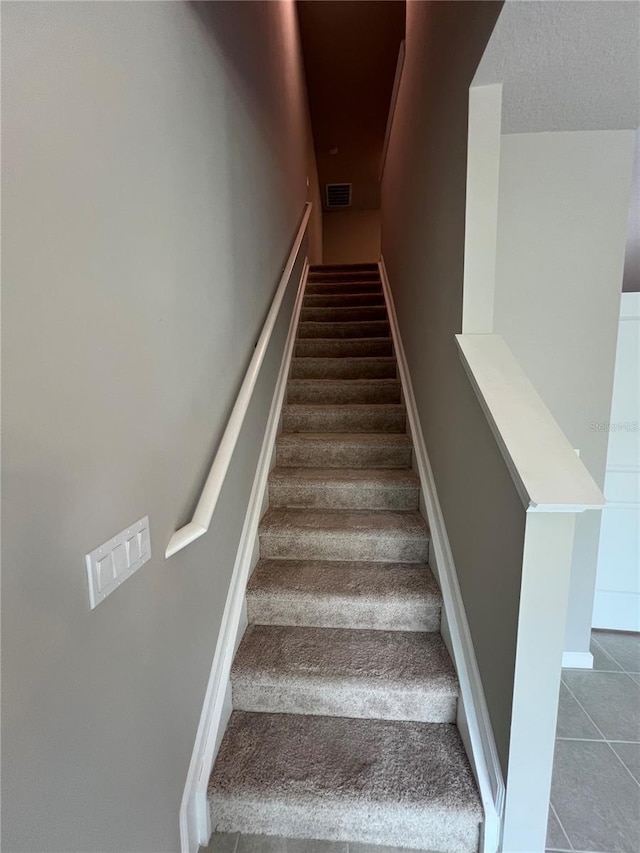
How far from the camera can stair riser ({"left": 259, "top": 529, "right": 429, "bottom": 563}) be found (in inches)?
69.8

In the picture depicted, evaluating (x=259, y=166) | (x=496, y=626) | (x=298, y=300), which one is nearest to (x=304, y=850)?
(x=496, y=626)

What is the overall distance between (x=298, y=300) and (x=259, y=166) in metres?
1.41

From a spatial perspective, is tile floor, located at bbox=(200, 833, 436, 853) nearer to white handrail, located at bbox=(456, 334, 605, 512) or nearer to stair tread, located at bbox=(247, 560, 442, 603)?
stair tread, located at bbox=(247, 560, 442, 603)

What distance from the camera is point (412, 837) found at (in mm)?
1124

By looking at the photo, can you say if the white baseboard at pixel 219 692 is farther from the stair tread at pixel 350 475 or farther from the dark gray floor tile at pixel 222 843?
the stair tread at pixel 350 475

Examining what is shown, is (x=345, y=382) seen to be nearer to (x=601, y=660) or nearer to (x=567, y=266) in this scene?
(x=567, y=266)

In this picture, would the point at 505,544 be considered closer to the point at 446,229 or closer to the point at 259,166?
the point at 446,229

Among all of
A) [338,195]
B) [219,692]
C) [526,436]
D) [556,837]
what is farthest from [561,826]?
[338,195]

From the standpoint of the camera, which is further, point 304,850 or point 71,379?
point 304,850

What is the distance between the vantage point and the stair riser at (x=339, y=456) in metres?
2.19

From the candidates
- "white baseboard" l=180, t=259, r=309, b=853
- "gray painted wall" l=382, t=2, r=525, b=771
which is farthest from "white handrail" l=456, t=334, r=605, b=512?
"white baseboard" l=180, t=259, r=309, b=853

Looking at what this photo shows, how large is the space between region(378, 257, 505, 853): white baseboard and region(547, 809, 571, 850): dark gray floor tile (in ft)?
0.82

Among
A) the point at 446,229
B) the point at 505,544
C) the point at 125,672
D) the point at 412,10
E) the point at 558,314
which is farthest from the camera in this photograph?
the point at 412,10

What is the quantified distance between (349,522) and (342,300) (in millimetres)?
2435
